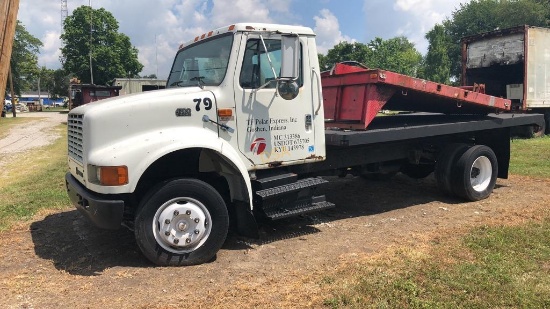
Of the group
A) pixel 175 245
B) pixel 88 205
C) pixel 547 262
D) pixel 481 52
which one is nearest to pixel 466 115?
pixel 547 262

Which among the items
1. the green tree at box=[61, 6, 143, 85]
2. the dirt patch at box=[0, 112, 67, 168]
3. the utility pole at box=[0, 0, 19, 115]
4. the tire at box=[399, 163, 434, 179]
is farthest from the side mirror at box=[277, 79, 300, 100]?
the green tree at box=[61, 6, 143, 85]

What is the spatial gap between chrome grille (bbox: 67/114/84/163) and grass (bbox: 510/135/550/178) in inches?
318

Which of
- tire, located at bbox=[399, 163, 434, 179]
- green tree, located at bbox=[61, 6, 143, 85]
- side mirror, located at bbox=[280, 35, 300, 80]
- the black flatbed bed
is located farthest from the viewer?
green tree, located at bbox=[61, 6, 143, 85]

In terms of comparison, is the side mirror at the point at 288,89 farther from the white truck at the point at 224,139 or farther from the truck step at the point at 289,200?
the truck step at the point at 289,200

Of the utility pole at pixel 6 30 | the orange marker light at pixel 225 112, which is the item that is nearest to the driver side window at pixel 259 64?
the orange marker light at pixel 225 112

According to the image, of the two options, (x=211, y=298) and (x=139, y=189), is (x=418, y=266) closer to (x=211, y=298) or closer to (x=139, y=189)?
(x=211, y=298)

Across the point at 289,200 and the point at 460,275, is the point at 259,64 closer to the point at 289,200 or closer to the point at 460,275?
the point at 289,200

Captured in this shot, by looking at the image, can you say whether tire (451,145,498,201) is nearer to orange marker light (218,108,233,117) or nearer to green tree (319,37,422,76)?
orange marker light (218,108,233,117)

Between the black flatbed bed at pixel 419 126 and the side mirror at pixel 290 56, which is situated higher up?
the side mirror at pixel 290 56

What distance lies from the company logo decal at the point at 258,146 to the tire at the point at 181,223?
2.22ft

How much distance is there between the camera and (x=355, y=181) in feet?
29.1

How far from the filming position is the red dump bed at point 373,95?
581 centimetres

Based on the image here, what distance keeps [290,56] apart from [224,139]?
3.69ft

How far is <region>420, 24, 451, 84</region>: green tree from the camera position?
205 feet
